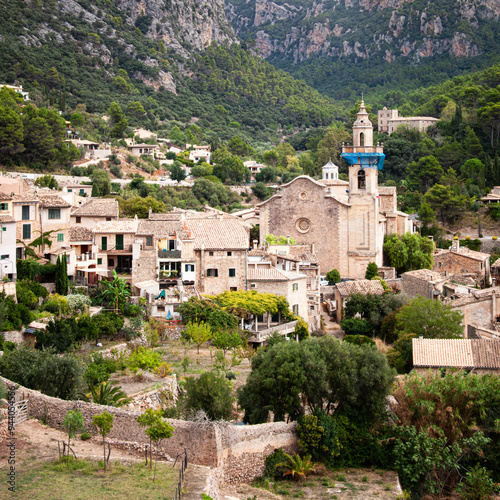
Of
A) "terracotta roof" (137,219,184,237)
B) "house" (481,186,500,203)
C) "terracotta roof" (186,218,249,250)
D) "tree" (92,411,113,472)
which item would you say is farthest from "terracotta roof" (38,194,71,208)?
"house" (481,186,500,203)

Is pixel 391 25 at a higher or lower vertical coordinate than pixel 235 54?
higher

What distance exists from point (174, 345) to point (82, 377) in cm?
945

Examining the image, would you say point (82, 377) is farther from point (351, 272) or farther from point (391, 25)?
point (391, 25)

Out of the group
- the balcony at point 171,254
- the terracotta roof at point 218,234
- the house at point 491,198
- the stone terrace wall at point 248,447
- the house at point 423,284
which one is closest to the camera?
the stone terrace wall at point 248,447

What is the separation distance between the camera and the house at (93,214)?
4512cm

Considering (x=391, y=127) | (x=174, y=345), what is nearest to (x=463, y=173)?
(x=391, y=127)

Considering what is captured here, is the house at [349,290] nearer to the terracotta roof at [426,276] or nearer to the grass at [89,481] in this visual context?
the terracotta roof at [426,276]

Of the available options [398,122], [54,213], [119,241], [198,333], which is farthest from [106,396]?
[398,122]

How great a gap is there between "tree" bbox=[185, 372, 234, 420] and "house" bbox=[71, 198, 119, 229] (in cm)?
2252

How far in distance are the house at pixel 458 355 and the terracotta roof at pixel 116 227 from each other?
1708cm

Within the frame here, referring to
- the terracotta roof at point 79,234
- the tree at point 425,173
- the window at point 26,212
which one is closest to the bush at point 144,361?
the window at point 26,212

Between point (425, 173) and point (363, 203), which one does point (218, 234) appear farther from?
point (425, 173)

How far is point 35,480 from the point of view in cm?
1833

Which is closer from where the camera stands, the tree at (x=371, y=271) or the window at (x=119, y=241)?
the window at (x=119, y=241)
